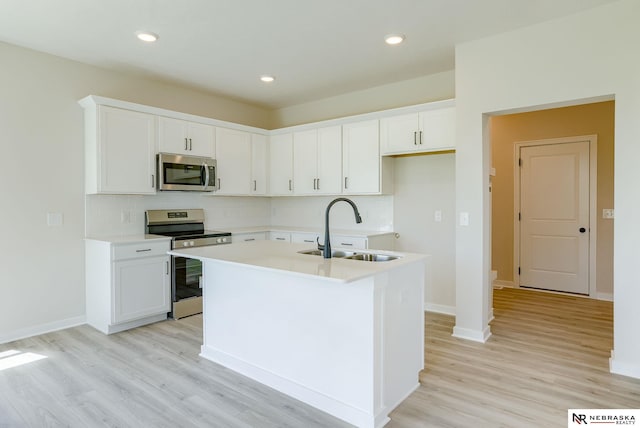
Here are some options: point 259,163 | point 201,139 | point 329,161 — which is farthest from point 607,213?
point 201,139

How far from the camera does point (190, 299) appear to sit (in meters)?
4.17

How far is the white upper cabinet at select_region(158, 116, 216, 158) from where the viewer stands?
163 inches

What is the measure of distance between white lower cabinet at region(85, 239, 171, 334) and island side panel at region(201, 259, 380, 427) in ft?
3.64

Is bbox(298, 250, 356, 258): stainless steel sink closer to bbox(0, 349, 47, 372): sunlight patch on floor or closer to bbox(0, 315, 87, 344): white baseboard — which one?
bbox(0, 349, 47, 372): sunlight patch on floor

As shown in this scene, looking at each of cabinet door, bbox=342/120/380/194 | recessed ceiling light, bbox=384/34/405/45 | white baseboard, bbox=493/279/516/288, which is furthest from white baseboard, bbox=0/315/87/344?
white baseboard, bbox=493/279/516/288

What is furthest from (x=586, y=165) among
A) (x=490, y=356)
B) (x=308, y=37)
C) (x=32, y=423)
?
(x=32, y=423)

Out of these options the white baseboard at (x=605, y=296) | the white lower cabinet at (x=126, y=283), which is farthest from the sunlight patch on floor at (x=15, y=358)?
the white baseboard at (x=605, y=296)

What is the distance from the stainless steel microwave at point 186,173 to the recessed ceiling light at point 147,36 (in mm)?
1222

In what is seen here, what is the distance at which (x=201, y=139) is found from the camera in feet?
14.8

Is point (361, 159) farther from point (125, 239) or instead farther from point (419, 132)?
point (125, 239)

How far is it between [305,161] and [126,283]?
8.54 ft

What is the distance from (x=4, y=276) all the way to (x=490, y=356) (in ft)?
14.2

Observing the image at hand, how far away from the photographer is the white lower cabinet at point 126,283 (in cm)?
353

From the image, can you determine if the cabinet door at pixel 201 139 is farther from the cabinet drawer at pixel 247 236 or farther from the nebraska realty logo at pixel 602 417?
the nebraska realty logo at pixel 602 417
